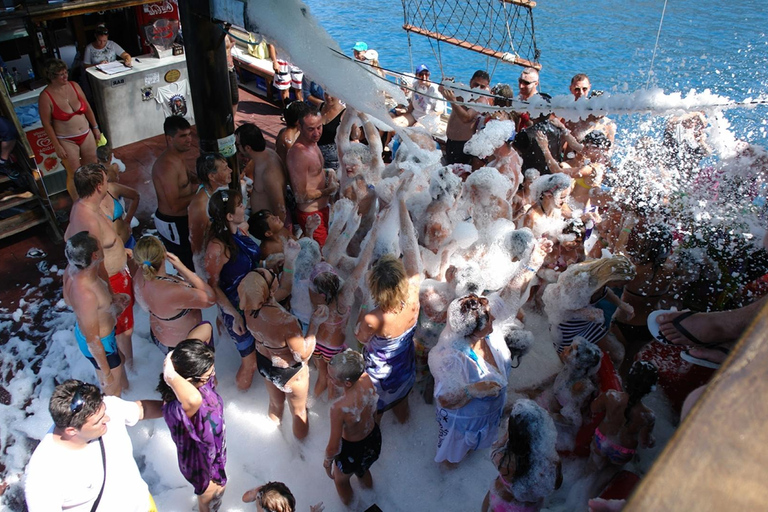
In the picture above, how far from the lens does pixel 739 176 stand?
476cm

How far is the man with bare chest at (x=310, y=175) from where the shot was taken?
395 cm

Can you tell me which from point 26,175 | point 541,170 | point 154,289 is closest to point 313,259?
point 154,289

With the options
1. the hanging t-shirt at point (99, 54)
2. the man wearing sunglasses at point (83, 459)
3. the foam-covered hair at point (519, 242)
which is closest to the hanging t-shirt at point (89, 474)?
the man wearing sunglasses at point (83, 459)

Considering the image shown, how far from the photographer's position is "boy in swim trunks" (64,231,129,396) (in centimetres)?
266

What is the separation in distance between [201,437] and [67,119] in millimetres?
3877

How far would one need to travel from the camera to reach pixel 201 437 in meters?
2.38

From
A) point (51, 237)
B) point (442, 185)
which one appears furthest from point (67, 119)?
point (442, 185)

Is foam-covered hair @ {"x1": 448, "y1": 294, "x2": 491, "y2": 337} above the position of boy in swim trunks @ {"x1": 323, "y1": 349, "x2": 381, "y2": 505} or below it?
above

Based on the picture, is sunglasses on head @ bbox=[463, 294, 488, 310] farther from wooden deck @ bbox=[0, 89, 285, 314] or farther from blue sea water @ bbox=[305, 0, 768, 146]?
blue sea water @ bbox=[305, 0, 768, 146]

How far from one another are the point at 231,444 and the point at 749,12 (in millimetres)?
21945

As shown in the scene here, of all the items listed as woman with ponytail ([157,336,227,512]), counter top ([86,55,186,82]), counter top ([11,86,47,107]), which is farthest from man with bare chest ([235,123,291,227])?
counter top ([86,55,186,82])

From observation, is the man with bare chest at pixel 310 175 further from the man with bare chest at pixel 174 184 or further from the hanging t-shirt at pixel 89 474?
the hanging t-shirt at pixel 89 474

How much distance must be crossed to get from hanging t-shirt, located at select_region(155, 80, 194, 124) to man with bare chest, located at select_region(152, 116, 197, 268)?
3.43 m

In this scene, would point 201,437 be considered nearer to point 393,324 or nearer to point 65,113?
point 393,324
